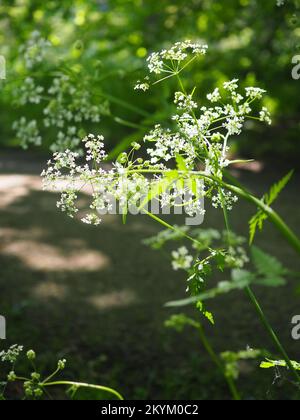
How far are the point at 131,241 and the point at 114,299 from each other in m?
1.37

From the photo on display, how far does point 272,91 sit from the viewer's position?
757cm

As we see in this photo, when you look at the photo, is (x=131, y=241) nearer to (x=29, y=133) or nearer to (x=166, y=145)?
(x=29, y=133)

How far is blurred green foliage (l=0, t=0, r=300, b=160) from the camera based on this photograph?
4939mm

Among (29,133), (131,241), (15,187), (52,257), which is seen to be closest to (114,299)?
(52,257)

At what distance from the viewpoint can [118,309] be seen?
372 cm

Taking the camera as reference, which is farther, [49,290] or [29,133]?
[49,290]

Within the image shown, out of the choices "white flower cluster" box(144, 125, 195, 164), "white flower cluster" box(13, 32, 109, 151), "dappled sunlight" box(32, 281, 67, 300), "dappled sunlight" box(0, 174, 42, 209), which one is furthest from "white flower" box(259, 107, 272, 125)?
"dappled sunlight" box(0, 174, 42, 209)

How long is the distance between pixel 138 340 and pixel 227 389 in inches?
27.5

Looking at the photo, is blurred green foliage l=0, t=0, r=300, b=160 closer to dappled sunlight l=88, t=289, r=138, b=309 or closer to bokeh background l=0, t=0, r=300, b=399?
bokeh background l=0, t=0, r=300, b=399

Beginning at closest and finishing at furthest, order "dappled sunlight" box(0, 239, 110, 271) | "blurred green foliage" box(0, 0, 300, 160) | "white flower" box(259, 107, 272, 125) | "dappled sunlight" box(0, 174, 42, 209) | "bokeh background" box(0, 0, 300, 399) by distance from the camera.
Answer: "white flower" box(259, 107, 272, 125) → "bokeh background" box(0, 0, 300, 399) → "dappled sunlight" box(0, 239, 110, 271) → "blurred green foliage" box(0, 0, 300, 160) → "dappled sunlight" box(0, 174, 42, 209)

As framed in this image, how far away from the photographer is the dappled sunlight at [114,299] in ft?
12.4

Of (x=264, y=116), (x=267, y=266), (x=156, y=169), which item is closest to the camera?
(x=267, y=266)
